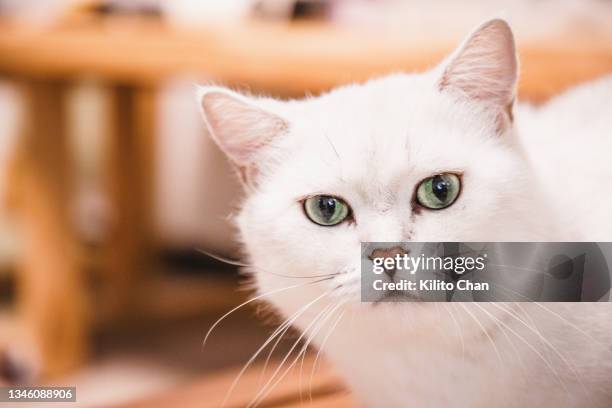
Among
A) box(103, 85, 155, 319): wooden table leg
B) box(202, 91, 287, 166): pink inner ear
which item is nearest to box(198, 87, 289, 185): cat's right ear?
box(202, 91, 287, 166): pink inner ear

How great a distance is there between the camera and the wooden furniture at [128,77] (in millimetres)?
728

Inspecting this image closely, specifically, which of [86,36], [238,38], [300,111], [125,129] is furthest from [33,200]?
[300,111]

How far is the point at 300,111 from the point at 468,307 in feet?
0.62

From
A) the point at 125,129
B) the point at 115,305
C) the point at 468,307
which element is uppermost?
the point at 125,129

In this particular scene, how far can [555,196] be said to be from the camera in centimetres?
55

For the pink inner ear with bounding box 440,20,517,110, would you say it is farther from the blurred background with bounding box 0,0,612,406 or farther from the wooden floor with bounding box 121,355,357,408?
the wooden floor with bounding box 121,355,357,408

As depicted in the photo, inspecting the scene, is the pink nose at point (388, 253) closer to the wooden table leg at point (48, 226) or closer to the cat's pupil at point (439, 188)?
the cat's pupil at point (439, 188)

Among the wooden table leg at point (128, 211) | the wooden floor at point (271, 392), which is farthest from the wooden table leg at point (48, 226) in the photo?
the wooden floor at point (271, 392)

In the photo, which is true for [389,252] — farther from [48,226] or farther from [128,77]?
[48,226]

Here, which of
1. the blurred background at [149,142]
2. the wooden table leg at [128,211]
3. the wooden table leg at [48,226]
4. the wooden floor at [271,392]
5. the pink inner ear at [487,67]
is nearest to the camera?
the pink inner ear at [487,67]

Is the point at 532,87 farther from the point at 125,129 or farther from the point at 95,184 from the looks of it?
the point at 95,184

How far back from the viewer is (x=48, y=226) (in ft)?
4.13

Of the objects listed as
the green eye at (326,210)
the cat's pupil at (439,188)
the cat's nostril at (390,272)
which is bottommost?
the cat's nostril at (390,272)

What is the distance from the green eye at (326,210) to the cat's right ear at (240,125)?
0.21 feet
